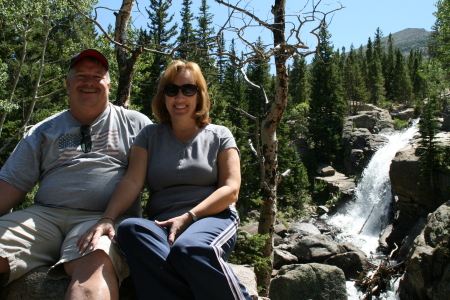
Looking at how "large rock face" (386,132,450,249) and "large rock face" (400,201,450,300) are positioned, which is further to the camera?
"large rock face" (386,132,450,249)

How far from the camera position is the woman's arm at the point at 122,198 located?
237cm

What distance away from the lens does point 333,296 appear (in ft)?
34.0

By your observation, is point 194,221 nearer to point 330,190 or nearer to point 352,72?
point 330,190

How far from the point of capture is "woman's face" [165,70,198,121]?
2.92 metres

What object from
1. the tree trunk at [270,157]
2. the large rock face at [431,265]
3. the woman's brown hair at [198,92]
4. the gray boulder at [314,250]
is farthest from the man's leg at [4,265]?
the gray boulder at [314,250]

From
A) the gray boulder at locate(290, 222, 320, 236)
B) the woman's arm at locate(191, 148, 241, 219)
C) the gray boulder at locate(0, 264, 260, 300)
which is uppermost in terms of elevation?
the woman's arm at locate(191, 148, 241, 219)

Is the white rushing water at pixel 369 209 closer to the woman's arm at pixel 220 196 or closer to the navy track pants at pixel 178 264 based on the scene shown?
the woman's arm at pixel 220 196

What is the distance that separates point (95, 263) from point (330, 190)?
34.7 metres

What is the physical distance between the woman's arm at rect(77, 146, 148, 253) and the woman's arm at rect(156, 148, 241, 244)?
34 centimetres

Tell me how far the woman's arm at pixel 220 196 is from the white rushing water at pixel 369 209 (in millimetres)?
20433

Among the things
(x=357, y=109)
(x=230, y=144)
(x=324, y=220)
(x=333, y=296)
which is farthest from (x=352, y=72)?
(x=230, y=144)

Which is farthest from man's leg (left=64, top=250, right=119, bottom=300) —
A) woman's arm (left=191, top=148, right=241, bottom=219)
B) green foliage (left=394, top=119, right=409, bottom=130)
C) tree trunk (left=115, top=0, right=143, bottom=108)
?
green foliage (left=394, top=119, right=409, bottom=130)

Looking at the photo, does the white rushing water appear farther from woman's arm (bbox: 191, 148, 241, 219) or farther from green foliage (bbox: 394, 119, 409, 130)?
woman's arm (bbox: 191, 148, 241, 219)

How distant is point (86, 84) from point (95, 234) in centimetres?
129
